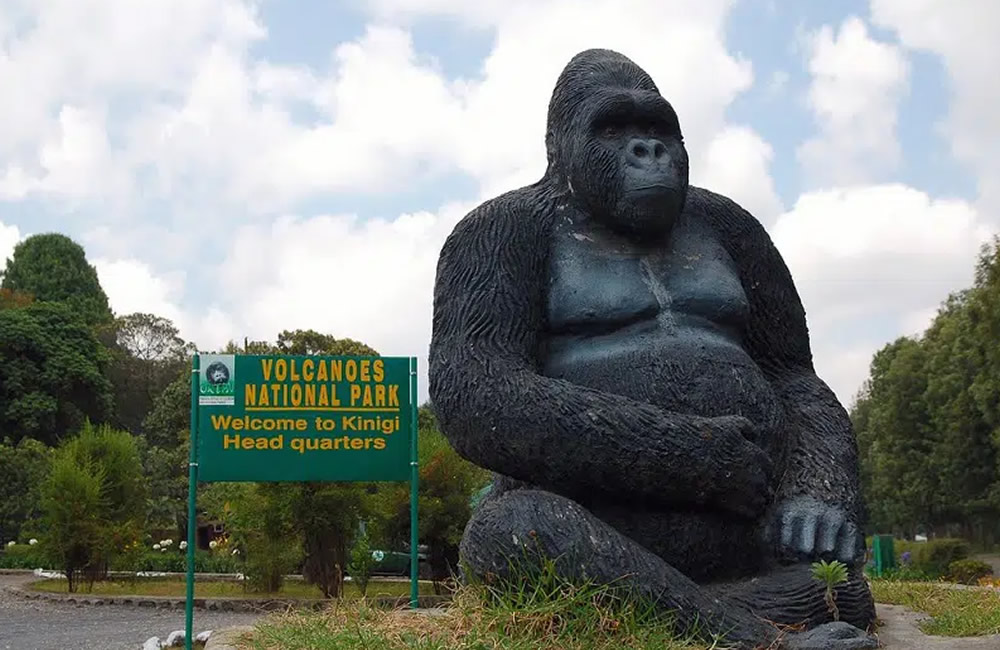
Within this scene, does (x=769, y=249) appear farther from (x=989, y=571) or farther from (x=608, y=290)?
(x=989, y=571)

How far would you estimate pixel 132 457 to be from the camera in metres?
17.0

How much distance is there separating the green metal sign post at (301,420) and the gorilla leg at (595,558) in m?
4.06

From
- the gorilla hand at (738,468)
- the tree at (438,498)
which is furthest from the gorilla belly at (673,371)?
the tree at (438,498)

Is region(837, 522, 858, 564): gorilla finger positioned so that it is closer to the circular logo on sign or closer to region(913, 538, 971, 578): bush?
the circular logo on sign

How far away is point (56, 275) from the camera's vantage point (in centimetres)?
4094

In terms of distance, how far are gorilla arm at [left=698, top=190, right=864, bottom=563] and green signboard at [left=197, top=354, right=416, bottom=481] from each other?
12.8 ft

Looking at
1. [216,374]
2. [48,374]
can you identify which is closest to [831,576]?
[216,374]

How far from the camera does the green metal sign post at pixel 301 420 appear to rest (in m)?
7.02

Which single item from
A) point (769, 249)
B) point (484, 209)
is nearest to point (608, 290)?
point (484, 209)

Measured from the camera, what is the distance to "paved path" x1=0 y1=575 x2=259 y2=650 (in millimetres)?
9219

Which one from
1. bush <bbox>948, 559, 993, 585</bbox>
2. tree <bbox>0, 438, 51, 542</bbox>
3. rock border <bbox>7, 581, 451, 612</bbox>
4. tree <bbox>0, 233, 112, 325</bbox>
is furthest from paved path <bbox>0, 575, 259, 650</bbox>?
tree <bbox>0, 233, 112, 325</bbox>

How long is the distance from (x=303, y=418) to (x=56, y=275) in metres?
37.1

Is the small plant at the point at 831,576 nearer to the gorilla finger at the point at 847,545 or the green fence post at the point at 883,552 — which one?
the gorilla finger at the point at 847,545

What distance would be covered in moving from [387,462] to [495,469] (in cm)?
436
